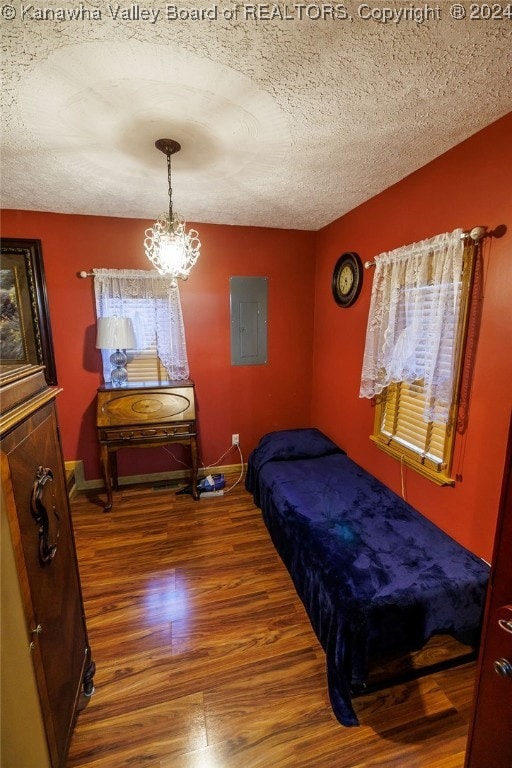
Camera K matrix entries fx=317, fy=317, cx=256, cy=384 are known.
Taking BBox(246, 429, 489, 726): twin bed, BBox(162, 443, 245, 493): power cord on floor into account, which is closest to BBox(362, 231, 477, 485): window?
BBox(246, 429, 489, 726): twin bed

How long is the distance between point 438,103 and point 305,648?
2644mm

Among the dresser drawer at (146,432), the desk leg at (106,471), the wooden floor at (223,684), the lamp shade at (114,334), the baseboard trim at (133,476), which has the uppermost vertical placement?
the lamp shade at (114,334)

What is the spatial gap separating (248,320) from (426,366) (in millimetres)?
1820

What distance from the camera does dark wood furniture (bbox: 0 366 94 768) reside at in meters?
0.85

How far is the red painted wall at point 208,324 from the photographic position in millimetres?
2791

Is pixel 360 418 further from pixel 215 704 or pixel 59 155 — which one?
pixel 59 155

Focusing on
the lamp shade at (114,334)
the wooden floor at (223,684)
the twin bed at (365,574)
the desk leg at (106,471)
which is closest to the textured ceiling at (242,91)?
the lamp shade at (114,334)

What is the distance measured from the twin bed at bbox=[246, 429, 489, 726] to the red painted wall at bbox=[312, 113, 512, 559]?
0.16 meters

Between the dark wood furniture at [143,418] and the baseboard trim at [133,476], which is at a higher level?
the dark wood furniture at [143,418]

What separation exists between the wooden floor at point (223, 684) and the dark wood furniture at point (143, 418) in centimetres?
80

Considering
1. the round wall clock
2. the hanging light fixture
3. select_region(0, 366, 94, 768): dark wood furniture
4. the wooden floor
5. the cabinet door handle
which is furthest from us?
the round wall clock

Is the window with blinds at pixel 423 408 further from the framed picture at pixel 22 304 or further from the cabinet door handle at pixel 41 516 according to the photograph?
the framed picture at pixel 22 304

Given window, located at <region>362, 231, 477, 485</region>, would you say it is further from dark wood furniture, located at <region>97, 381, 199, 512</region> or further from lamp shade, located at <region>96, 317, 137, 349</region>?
lamp shade, located at <region>96, 317, 137, 349</region>

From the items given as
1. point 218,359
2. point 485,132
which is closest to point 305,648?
point 218,359
